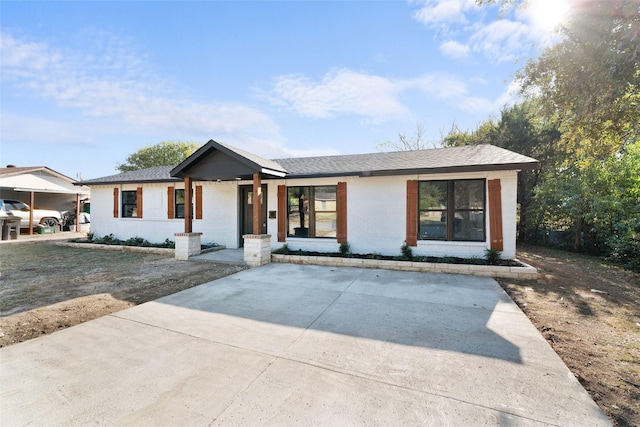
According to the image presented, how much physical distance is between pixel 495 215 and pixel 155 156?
1287 inches

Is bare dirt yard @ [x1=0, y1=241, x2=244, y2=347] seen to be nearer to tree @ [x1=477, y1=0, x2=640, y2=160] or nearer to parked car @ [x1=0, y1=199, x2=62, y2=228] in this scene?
parked car @ [x1=0, y1=199, x2=62, y2=228]

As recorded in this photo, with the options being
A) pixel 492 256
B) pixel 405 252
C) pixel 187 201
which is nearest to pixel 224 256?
pixel 187 201

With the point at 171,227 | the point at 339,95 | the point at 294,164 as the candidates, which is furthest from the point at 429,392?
the point at 171,227

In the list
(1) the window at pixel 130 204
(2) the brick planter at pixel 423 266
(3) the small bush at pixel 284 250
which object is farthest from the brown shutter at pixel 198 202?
(2) the brick planter at pixel 423 266

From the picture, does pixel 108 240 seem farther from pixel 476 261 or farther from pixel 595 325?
pixel 595 325

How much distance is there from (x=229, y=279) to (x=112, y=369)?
3.59 meters

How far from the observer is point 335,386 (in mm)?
2477

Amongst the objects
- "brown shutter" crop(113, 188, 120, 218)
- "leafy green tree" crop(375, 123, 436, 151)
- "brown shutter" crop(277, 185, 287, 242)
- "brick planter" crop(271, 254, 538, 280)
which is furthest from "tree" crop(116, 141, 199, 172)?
"brick planter" crop(271, 254, 538, 280)

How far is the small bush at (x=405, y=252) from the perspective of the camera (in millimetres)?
7817

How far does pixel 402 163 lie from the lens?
8.37 metres

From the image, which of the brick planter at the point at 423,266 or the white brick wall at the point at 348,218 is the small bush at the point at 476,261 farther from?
the brick planter at the point at 423,266

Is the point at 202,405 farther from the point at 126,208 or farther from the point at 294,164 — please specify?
the point at 126,208

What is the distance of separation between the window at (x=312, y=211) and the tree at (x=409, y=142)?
600 inches

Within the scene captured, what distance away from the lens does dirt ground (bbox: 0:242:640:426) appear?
2.84 m
